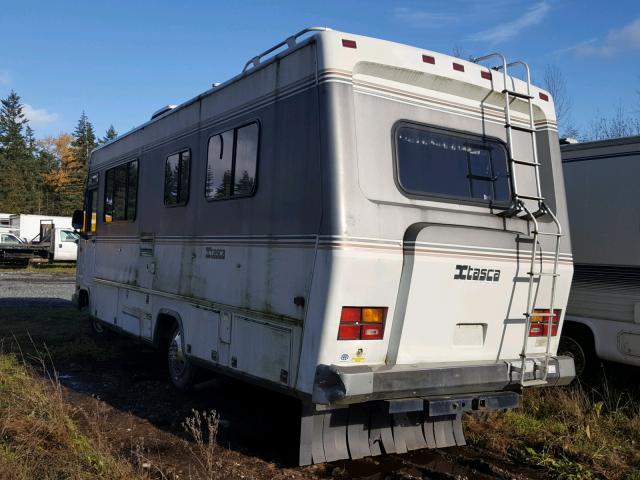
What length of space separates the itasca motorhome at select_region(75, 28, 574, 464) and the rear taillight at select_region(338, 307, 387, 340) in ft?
0.04

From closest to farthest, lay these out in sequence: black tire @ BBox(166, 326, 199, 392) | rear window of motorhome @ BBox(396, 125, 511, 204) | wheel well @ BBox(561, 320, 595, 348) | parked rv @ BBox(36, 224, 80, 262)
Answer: rear window of motorhome @ BBox(396, 125, 511, 204), black tire @ BBox(166, 326, 199, 392), wheel well @ BBox(561, 320, 595, 348), parked rv @ BBox(36, 224, 80, 262)

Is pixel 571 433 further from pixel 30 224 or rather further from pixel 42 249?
pixel 30 224

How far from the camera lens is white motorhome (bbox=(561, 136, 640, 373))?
6.43m

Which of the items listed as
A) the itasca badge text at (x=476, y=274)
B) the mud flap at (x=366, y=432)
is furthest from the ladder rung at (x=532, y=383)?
the itasca badge text at (x=476, y=274)

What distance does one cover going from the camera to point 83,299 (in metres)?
10.1

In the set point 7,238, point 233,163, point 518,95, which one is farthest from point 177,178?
point 7,238

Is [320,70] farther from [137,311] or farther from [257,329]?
[137,311]

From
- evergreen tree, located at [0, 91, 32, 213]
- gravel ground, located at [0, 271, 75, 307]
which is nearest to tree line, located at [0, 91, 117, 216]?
evergreen tree, located at [0, 91, 32, 213]

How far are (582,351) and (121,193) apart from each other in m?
6.15

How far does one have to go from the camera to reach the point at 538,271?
195 inches

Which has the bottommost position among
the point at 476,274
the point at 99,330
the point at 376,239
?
the point at 99,330

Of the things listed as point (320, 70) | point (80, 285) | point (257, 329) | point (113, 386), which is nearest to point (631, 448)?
point (257, 329)

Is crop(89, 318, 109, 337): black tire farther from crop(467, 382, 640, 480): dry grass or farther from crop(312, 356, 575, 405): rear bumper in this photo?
crop(312, 356, 575, 405): rear bumper

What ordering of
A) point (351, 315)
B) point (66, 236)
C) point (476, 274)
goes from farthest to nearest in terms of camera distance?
point (66, 236)
point (476, 274)
point (351, 315)
